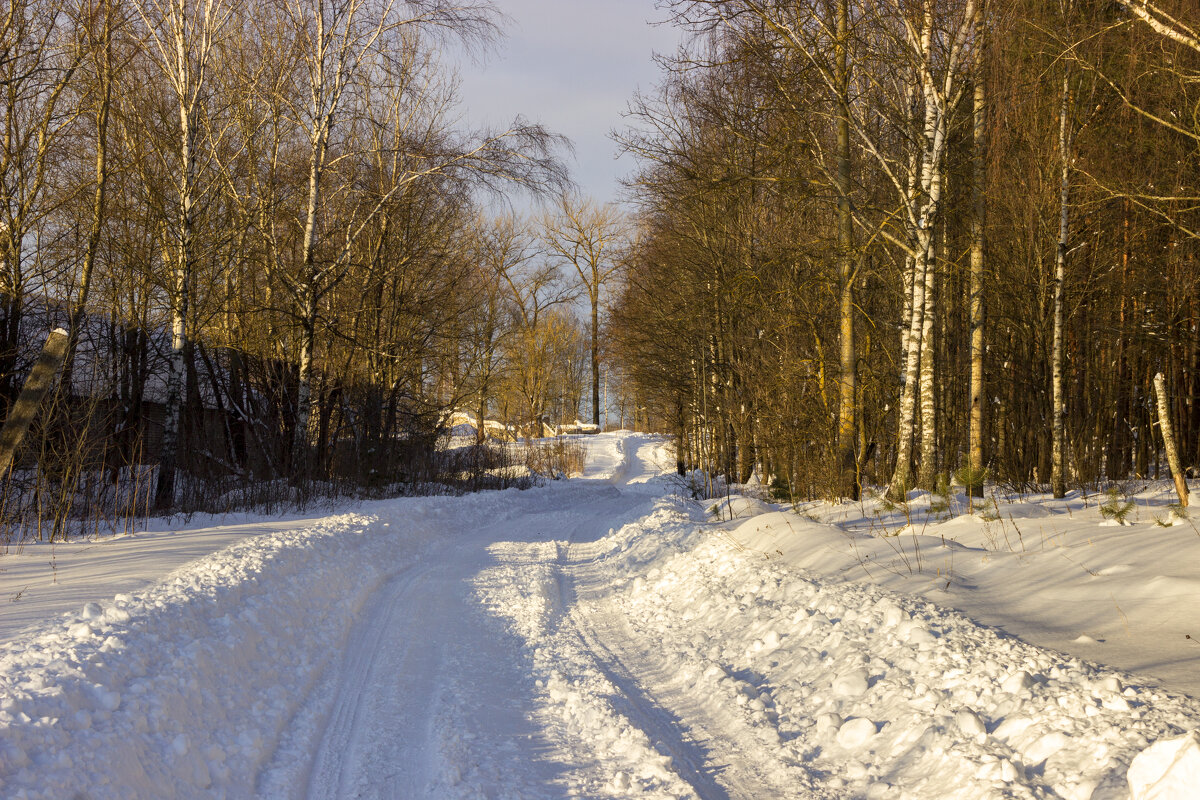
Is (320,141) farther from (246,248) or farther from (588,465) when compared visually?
(588,465)

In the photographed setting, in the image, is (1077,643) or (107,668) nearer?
(107,668)

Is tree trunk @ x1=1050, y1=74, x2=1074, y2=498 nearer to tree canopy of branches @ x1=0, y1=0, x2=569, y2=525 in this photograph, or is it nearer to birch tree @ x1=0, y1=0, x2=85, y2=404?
tree canopy of branches @ x1=0, y1=0, x2=569, y2=525

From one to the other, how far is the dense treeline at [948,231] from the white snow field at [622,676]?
15.6 ft

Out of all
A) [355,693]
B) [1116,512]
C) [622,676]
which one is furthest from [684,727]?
[1116,512]

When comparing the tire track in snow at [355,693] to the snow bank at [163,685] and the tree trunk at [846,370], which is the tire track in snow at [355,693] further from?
→ the tree trunk at [846,370]

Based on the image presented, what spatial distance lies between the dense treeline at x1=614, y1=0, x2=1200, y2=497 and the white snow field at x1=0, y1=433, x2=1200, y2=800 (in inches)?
187

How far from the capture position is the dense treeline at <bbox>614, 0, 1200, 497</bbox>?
1056cm

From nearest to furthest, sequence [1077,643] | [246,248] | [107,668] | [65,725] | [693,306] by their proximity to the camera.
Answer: [65,725] → [107,668] → [1077,643] → [246,248] → [693,306]

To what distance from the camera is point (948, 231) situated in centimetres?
1683

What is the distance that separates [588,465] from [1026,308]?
1092 inches

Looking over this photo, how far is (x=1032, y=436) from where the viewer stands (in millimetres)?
17328

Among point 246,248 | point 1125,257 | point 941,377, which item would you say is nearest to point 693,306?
point 941,377

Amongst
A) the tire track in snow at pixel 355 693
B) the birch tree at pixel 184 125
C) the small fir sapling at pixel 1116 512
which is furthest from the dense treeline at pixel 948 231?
the birch tree at pixel 184 125

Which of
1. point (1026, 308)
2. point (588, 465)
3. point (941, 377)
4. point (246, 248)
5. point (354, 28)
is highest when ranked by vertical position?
point (354, 28)
